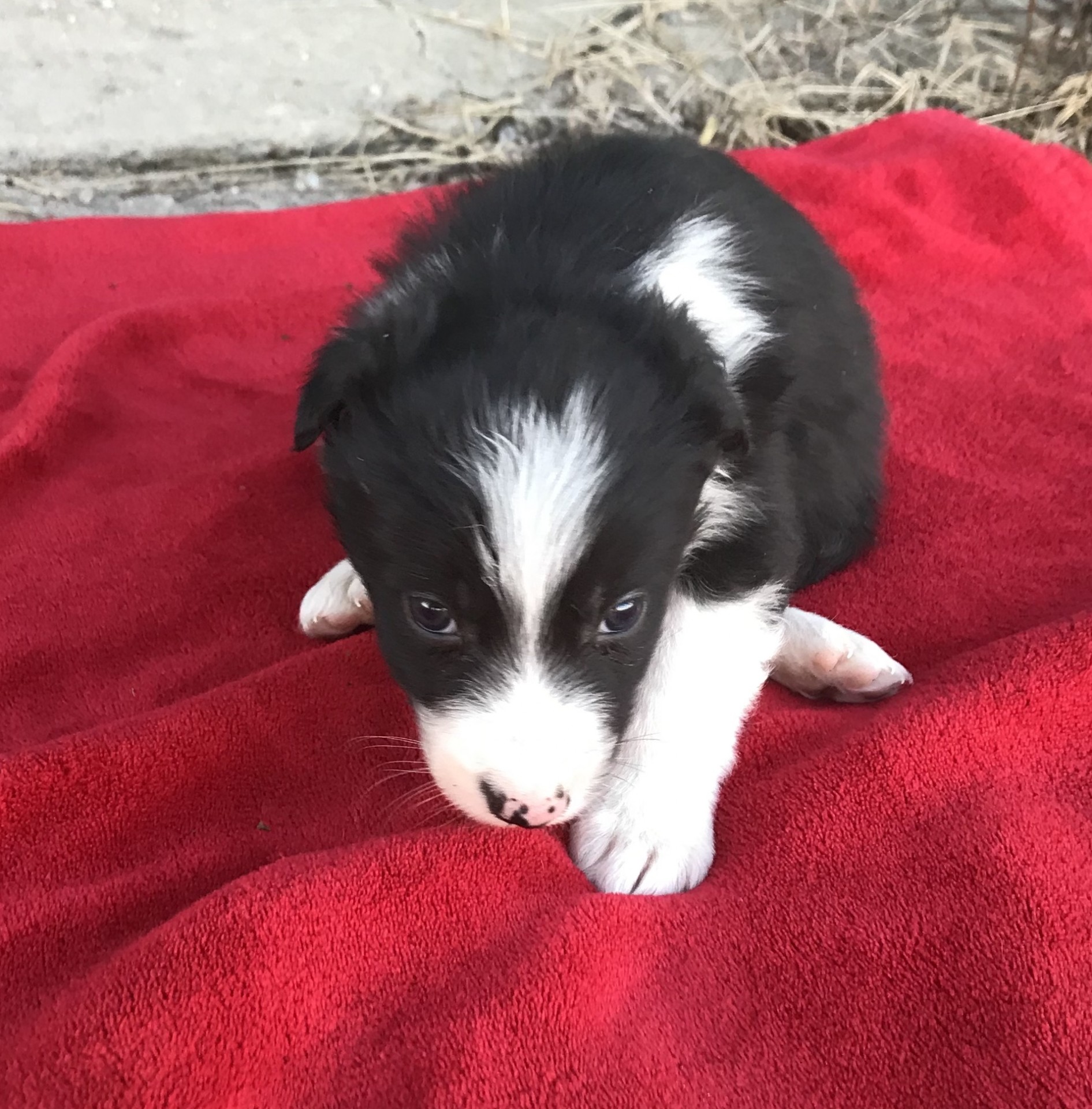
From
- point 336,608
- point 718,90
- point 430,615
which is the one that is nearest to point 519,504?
point 430,615

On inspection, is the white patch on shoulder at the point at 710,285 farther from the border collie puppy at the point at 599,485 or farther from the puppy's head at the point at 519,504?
the puppy's head at the point at 519,504

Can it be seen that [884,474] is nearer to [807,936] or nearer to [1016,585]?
[1016,585]

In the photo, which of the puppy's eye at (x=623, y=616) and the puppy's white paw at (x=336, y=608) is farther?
the puppy's white paw at (x=336, y=608)

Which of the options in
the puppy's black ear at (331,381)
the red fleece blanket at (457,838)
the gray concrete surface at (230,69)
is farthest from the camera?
the gray concrete surface at (230,69)

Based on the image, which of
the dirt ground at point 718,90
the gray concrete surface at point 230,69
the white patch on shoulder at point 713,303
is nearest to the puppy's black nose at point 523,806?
the white patch on shoulder at point 713,303

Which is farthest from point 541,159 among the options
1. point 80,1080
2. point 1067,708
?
point 80,1080

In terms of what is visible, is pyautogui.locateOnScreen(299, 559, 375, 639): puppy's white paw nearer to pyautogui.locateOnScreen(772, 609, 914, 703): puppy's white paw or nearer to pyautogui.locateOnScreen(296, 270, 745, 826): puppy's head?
pyautogui.locateOnScreen(296, 270, 745, 826): puppy's head
